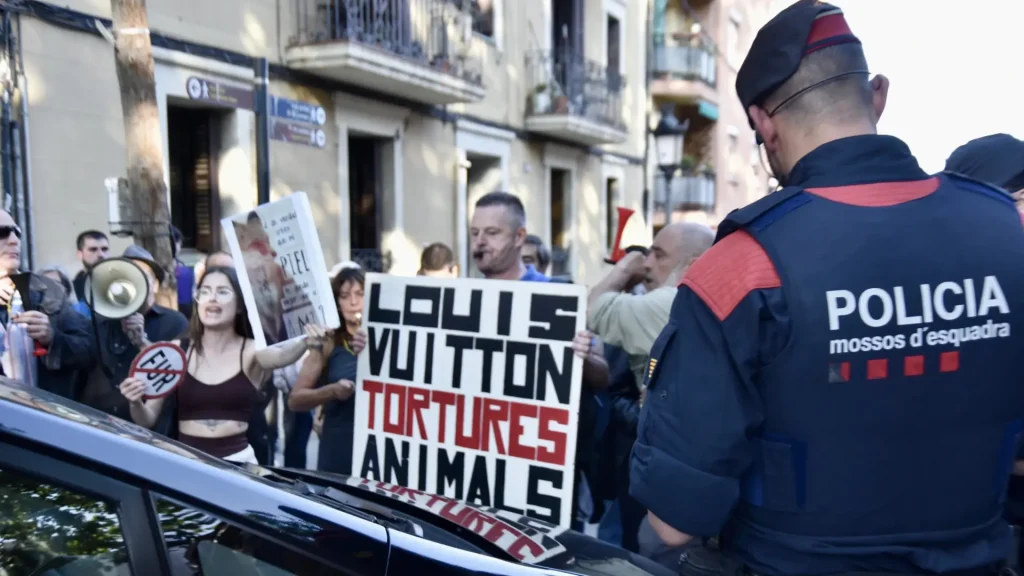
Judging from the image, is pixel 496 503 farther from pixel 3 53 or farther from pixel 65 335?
pixel 3 53

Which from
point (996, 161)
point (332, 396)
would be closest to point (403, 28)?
point (332, 396)

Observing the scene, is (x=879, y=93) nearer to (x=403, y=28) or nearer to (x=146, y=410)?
(x=146, y=410)

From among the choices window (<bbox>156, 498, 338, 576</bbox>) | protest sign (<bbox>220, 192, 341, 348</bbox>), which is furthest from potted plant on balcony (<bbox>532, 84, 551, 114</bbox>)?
window (<bbox>156, 498, 338, 576</bbox>)

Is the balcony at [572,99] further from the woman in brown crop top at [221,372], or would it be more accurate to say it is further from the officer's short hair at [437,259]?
the woman in brown crop top at [221,372]

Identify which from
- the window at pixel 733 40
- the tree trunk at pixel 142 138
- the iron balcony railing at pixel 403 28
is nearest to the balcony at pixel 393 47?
the iron balcony railing at pixel 403 28

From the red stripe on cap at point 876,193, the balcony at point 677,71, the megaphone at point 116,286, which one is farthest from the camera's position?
the balcony at point 677,71

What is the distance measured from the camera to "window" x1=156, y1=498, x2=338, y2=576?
1.53 metres

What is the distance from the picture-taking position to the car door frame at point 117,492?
4.86 ft

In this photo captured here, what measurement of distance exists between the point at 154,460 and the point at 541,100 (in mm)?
13934

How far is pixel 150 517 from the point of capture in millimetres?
1524

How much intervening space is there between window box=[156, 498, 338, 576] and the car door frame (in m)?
0.02

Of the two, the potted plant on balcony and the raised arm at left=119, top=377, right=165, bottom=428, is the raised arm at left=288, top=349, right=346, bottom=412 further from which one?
the potted plant on balcony

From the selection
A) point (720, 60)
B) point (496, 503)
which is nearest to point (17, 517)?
point (496, 503)

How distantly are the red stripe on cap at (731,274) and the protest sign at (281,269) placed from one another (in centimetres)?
214
